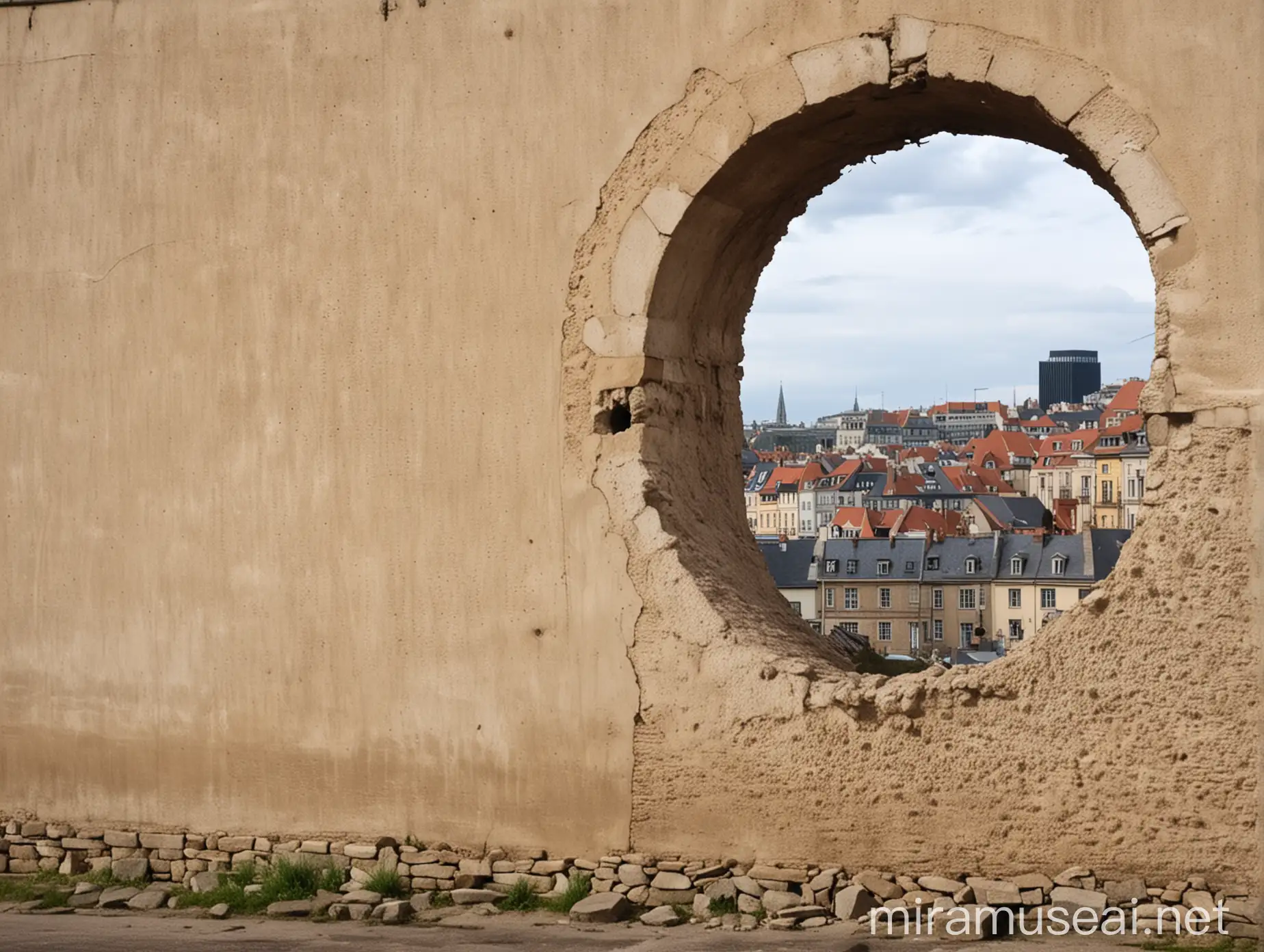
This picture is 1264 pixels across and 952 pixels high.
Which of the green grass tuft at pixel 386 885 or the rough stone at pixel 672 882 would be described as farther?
the green grass tuft at pixel 386 885

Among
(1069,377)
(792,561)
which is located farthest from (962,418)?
(792,561)

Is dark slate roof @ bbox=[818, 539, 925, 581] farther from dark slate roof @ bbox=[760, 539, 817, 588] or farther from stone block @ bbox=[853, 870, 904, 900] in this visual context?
stone block @ bbox=[853, 870, 904, 900]

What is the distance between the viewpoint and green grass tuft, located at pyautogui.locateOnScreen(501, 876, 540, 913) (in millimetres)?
7340

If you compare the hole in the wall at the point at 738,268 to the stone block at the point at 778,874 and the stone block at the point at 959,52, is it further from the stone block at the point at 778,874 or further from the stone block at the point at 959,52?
the stone block at the point at 778,874

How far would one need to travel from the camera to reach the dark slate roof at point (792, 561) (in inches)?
2169

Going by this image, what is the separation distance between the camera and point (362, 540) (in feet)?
26.0

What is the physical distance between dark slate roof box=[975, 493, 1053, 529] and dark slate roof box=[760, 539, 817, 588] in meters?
7.91

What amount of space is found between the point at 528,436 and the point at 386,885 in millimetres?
2120

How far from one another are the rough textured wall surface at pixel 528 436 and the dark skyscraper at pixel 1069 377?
13893cm

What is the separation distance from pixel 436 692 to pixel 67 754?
6.75ft

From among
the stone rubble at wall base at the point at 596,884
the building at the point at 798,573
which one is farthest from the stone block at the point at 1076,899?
the building at the point at 798,573

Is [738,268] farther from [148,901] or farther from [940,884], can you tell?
[148,901]

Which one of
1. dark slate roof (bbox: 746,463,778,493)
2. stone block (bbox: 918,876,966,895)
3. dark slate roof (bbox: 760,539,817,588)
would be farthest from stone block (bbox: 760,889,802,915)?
dark slate roof (bbox: 746,463,778,493)

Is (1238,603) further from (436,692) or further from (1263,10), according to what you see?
(436,692)
